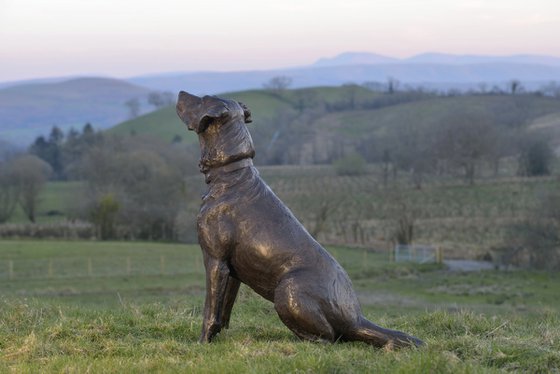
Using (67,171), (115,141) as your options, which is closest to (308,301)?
(115,141)

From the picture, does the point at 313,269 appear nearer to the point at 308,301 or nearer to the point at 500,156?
the point at 308,301

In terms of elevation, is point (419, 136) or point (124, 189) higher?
point (419, 136)

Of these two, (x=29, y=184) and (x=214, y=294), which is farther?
(x=29, y=184)

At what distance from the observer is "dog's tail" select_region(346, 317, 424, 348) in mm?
6652

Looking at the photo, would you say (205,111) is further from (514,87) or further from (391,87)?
(391,87)

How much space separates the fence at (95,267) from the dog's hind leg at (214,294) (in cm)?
2835

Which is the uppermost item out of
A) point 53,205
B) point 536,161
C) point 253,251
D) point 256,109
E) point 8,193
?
point 253,251

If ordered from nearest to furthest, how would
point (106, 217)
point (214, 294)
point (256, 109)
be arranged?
point (214, 294) < point (106, 217) < point (256, 109)

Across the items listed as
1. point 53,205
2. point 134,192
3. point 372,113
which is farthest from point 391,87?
point 134,192

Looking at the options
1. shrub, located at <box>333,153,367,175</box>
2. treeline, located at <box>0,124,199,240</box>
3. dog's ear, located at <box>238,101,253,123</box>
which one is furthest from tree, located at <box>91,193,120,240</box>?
dog's ear, located at <box>238,101,253,123</box>

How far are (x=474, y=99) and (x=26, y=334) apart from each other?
127 metres

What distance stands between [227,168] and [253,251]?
2.83 ft

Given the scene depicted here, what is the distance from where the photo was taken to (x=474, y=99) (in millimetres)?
128000

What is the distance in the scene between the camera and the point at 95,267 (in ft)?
124
